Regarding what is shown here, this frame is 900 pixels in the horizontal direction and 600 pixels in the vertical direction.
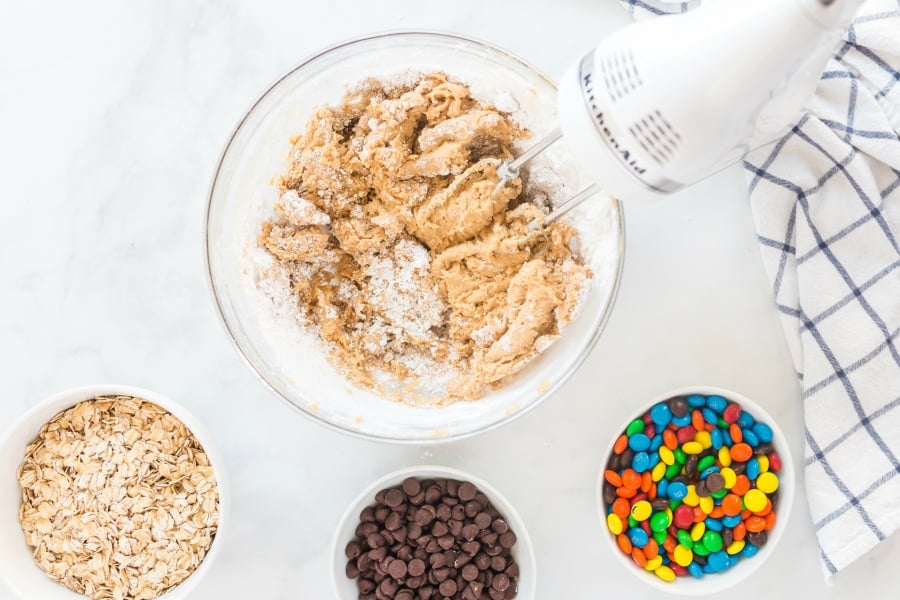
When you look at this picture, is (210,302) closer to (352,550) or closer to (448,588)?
(352,550)

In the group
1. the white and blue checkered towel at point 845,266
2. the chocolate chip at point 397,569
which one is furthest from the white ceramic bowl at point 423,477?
the white and blue checkered towel at point 845,266

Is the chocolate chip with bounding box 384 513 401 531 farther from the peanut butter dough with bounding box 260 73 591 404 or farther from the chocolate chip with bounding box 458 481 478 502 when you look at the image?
the peanut butter dough with bounding box 260 73 591 404

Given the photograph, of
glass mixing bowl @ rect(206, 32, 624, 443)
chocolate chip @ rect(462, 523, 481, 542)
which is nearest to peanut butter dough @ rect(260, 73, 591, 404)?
glass mixing bowl @ rect(206, 32, 624, 443)

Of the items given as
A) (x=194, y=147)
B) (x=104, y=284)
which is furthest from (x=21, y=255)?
(x=194, y=147)

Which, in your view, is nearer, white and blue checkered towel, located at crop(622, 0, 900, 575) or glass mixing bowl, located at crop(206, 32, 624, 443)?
glass mixing bowl, located at crop(206, 32, 624, 443)

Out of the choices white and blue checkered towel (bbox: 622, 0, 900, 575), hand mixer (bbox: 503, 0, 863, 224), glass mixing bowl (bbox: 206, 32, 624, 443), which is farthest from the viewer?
white and blue checkered towel (bbox: 622, 0, 900, 575)

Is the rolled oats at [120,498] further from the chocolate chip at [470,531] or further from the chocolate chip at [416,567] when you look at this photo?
the chocolate chip at [470,531]

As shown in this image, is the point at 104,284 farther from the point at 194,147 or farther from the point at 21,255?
the point at 194,147
